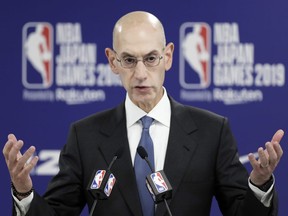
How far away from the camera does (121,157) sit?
83.1 inches

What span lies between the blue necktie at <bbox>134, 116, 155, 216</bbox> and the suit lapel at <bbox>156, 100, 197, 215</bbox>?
0.06 m

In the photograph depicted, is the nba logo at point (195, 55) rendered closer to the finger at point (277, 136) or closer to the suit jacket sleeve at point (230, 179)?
the suit jacket sleeve at point (230, 179)

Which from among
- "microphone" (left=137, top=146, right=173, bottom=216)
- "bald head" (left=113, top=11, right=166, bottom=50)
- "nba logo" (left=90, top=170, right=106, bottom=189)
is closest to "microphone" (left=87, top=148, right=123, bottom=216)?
"nba logo" (left=90, top=170, right=106, bottom=189)

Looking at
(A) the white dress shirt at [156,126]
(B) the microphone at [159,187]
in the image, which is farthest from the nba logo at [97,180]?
(A) the white dress shirt at [156,126]

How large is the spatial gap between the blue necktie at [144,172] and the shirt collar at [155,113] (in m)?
0.05

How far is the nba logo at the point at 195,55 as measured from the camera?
12.1 ft

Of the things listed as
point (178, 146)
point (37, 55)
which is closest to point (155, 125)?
point (178, 146)

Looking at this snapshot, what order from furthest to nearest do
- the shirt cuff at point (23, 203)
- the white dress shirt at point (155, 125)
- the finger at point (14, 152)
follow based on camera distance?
1. the white dress shirt at point (155, 125)
2. the shirt cuff at point (23, 203)
3. the finger at point (14, 152)

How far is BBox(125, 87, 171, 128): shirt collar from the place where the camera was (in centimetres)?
219

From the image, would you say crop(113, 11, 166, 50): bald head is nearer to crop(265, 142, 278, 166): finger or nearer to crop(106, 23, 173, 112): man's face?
crop(106, 23, 173, 112): man's face

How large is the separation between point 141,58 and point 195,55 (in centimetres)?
164

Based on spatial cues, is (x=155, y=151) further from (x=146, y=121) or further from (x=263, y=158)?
(x=263, y=158)

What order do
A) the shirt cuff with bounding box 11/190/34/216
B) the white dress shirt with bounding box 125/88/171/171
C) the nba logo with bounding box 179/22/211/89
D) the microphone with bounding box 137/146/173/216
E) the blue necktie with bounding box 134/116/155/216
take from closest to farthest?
the microphone with bounding box 137/146/173/216 → the shirt cuff with bounding box 11/190/34/216 → the blue necktie with bounding box 134/116/155/216 → the white dress shirt with bounding box 125/88/171/171 → the nba logo with bounding box 179/22/211/89

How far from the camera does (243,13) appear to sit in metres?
3.69
